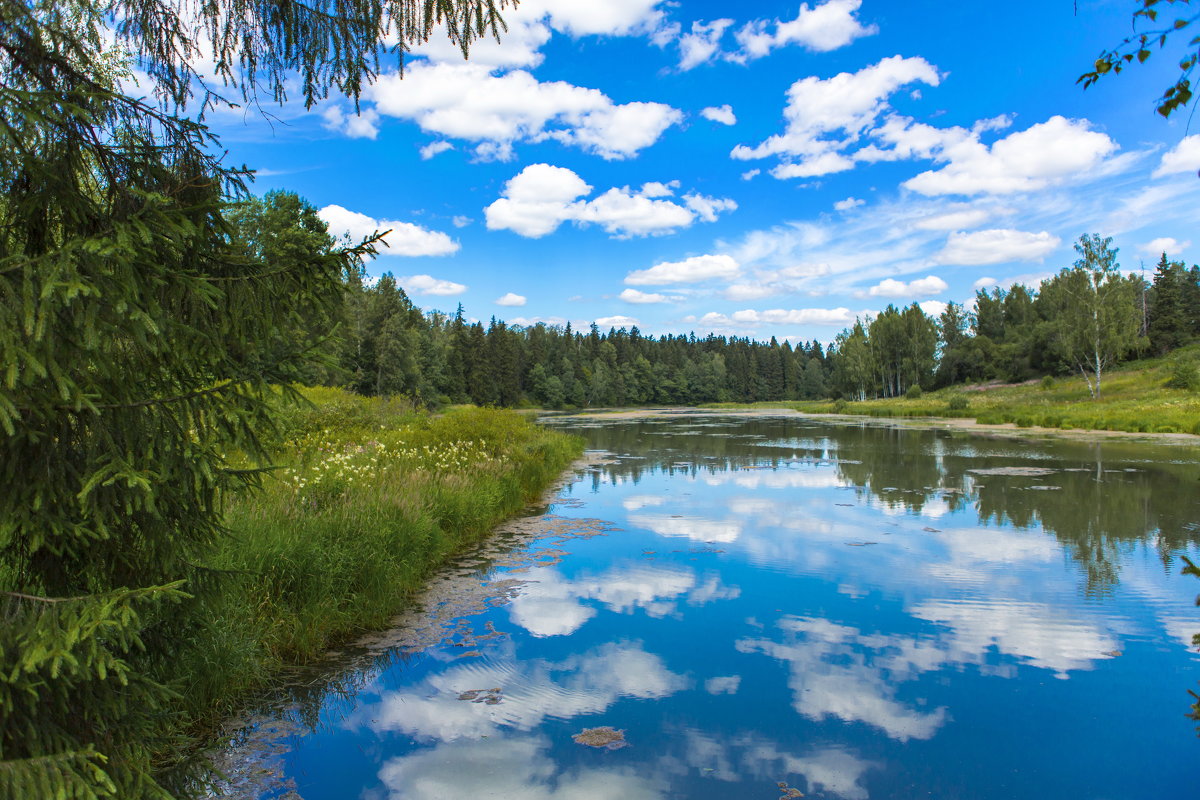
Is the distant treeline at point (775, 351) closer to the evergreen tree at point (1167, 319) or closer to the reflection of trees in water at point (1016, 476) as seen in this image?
the evergreen tree at point (1167, 319)

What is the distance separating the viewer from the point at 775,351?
436 feet

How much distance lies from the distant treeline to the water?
10.3 ft

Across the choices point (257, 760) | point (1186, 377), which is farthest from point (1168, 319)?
point (257, 760)

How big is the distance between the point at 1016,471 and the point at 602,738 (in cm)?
1767

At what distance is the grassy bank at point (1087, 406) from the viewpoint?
95.6 ft

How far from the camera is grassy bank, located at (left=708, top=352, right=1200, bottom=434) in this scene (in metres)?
29.1

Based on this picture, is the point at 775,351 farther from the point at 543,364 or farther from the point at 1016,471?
the point at 1016,471

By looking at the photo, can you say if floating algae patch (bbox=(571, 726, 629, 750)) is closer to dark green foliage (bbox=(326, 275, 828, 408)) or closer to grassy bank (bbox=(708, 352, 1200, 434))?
dark green foliage (bbox=(326, 275, 828, 408))

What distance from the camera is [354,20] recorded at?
373cm

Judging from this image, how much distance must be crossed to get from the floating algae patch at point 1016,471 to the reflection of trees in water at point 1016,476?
0.88 feet

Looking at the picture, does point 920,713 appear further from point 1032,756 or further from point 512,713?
point 512,713

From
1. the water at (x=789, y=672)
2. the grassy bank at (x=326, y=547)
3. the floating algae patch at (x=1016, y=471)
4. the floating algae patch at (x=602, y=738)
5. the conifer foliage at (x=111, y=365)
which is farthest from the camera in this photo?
the floating algae patch at (x=1016, y=471)

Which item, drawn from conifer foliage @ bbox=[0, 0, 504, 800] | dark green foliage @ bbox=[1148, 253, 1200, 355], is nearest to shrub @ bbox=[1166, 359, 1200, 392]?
dark green foliage @ bbox=[1148, 253, 1200, 355]

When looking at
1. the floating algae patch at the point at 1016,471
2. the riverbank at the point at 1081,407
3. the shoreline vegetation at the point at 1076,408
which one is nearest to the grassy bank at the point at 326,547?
the floating algae patch at the point at 1016,471
